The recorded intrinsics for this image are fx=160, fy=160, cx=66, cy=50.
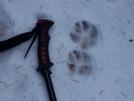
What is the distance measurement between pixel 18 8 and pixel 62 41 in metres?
0.50

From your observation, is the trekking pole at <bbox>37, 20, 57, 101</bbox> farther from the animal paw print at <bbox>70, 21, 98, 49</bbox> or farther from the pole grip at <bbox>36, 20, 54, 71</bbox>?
the animal paw print at <bbox>70, 21, 98, 49</bbox>

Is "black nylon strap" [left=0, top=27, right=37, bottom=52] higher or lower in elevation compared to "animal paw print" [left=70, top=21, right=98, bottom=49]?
higher

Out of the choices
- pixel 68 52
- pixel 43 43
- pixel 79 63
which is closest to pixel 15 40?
pixel 43 43

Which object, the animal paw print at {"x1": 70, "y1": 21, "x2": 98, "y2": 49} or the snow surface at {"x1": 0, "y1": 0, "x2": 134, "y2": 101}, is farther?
the animal paw print at {"x1": 70, "y1": 21, "x2": 98, "y2": 49}

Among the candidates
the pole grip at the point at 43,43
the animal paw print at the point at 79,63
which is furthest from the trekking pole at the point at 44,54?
the animal paw print at the point at 79,63

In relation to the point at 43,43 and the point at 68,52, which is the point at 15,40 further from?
the point at 68,52

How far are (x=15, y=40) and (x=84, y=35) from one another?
604 mm

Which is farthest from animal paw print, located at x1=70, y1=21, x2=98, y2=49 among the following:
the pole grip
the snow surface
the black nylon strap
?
the black nylon strap

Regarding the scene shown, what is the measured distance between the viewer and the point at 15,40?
134cm

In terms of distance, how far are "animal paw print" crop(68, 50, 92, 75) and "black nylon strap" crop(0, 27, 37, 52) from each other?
0.39 metres

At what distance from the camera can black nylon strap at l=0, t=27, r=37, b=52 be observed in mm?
1314

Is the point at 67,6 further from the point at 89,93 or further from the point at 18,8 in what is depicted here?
the point at 89,93

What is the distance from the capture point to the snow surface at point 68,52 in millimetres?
1318

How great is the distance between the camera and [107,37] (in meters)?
1.51
